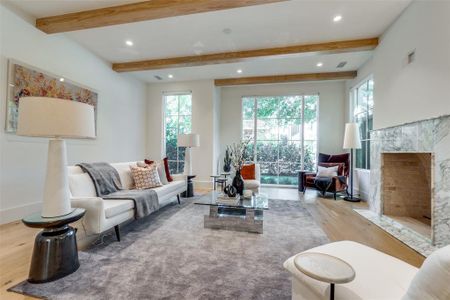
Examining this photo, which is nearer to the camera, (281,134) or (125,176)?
(125,176)

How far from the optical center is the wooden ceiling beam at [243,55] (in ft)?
12.6

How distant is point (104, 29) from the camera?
363 cm

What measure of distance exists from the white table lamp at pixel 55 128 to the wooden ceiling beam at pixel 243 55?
3.12 meters

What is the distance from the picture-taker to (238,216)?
118 inches

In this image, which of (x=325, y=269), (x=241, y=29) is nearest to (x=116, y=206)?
(x=325, y=269)

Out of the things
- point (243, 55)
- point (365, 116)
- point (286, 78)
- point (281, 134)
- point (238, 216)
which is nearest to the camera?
point (238, 216)

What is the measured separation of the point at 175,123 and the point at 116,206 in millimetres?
4272

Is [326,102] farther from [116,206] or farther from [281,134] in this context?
[116,206]

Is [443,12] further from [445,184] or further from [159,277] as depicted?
[159,277]

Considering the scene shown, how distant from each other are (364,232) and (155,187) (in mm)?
3113

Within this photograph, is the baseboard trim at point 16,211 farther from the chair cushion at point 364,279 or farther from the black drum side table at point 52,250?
the chair cushion at point 364,279

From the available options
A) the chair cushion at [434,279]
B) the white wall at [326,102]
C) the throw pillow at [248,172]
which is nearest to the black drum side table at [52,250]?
the chair cushion at [434,279]

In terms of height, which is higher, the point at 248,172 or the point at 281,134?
the point at 281,134

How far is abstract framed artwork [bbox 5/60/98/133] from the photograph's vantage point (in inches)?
120
